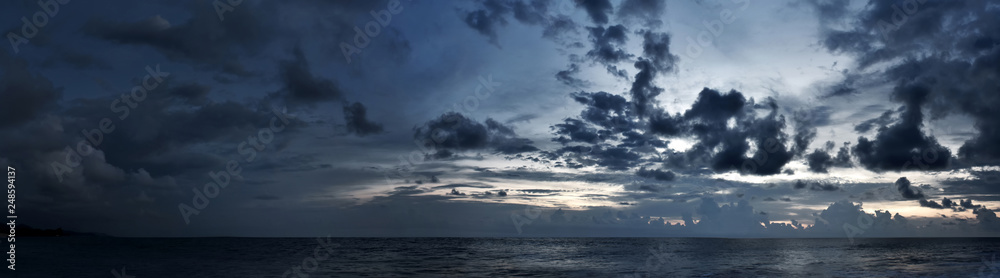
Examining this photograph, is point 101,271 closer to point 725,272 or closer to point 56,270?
point 56,270

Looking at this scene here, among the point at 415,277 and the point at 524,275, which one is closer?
the point at 415,277

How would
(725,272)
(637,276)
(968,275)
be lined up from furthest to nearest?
1. (725,272)
2. (637,276)
3. (968,275)

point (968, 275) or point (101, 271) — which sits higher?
point (101, 271)

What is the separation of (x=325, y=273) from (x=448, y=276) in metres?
13.6

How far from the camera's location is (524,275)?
200 feet

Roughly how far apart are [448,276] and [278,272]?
20587 millimetres

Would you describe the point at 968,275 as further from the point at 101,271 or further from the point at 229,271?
the point at 101,271

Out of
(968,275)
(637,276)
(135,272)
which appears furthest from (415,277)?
(968,275)

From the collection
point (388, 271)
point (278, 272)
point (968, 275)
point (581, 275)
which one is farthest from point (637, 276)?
point (278, 272)

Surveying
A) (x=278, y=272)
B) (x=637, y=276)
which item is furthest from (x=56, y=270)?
(x=637, y=276)

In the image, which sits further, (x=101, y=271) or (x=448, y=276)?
(x=101, y=271)

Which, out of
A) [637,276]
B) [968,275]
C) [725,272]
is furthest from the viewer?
[725,272]

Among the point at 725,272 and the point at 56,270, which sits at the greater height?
the point at 56,270

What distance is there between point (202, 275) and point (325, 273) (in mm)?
14397
